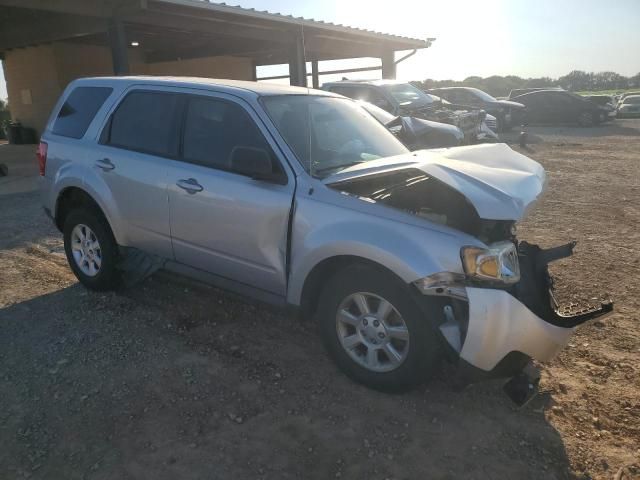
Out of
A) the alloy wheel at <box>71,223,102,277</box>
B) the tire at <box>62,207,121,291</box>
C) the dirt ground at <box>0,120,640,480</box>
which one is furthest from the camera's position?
the alloy wheel at <box>71,223,102,277</box>

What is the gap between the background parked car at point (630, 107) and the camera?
2532cm

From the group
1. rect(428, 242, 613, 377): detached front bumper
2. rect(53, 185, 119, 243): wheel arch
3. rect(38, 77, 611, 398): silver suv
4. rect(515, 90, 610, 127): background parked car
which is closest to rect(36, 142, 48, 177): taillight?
rect(38, 77, 611, 398): silver suv

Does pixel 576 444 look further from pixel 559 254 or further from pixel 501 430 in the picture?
pixel 559 254

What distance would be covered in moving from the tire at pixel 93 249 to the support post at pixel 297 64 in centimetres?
1162

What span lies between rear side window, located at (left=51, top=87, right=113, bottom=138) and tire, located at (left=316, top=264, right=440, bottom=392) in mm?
2821

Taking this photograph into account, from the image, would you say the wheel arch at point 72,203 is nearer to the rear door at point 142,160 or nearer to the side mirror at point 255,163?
the rear door at point 142,160

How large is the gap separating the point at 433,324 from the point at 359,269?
546 millimetres

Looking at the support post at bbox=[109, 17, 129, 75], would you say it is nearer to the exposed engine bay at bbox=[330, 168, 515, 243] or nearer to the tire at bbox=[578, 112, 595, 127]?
the exposed engine bay at bbox=[330, 168, 515, 243]

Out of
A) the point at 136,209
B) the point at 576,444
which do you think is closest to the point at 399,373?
the point at 576,444

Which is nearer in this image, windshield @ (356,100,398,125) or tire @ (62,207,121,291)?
tire @ (62,207,121,291)

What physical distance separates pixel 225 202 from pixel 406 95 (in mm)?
9419

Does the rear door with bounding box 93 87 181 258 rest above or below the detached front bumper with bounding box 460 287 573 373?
above

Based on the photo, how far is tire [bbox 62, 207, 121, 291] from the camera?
180 inches

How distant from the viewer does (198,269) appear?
405cm
